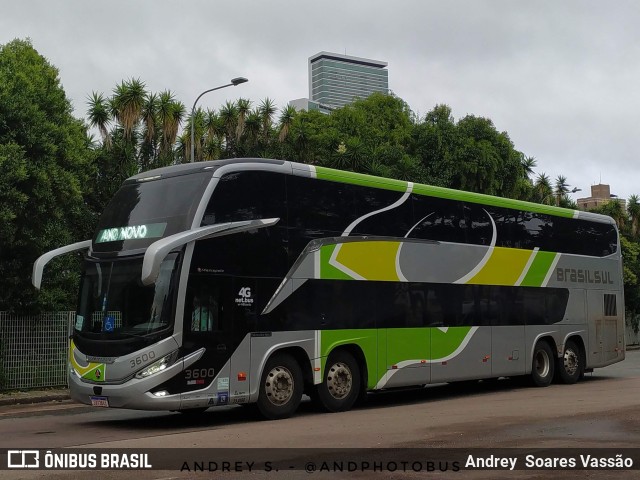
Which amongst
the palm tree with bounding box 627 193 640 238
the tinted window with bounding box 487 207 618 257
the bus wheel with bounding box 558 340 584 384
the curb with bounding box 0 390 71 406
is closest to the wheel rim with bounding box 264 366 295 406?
A: the tinted window with bounding box 487 207 618 257

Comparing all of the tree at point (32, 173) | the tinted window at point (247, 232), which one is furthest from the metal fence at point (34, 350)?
the tinted window at point (247, 232)

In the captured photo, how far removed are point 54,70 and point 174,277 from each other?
44.8 feet

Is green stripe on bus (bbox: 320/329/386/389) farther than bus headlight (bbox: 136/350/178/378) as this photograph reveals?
Yes

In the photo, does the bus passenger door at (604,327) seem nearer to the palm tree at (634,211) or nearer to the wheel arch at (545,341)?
the wheel arch at (545,341)

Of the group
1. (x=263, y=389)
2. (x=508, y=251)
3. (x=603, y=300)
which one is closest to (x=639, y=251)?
(x=603, y=300)

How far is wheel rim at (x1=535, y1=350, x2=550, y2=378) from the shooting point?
21.0 metres

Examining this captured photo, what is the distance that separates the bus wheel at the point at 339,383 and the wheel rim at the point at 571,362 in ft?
26.8

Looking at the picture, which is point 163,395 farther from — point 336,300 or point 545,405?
point 545,405

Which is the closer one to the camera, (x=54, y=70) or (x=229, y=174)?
(x=229, y=174)

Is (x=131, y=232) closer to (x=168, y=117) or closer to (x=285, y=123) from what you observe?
(x=168, y=117)

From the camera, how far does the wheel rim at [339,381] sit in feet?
50.1

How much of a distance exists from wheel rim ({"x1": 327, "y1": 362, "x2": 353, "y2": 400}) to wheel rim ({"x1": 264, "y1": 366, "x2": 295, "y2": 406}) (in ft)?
3.31

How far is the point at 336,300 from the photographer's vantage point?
15367 mm

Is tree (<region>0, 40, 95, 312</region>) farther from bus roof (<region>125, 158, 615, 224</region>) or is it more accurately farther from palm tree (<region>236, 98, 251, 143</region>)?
palm tree (<region>236, 98, 251, 143</region>)
